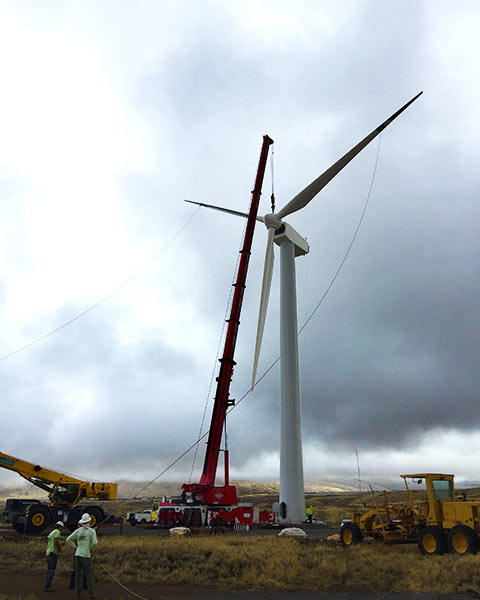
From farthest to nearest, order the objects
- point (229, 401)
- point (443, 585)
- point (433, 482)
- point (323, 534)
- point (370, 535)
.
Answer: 1. point (229, 401)
2. point (323, 534)
3. point (370, 535)
4. point (433, 482)
5. point (443, 585)

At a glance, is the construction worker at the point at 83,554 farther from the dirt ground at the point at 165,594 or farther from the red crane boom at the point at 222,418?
the red crane boom at the point at 222,418

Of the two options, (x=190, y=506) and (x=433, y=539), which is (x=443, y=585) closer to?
(x=433, y=539)

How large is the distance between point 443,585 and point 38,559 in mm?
15129

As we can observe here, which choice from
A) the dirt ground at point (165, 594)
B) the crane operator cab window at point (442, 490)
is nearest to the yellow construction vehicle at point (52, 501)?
the dirt ground at point (165, 594)

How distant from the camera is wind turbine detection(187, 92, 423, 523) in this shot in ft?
112

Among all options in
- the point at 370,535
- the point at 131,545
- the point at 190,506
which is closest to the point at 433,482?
the point at 370,535

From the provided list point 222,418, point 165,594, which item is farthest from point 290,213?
point 165,594

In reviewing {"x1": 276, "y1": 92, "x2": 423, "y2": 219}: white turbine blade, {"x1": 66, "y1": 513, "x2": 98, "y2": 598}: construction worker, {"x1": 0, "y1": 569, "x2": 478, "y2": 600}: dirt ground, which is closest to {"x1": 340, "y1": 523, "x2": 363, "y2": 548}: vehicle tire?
{"x1": 0, "y1": 569, "x2": 478, "y2": 600}: dirt ground

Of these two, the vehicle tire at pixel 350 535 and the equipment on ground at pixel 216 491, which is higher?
the equipment on ground at pixel 216 491

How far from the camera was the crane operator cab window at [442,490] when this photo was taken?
21031mm

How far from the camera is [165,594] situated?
14.4m

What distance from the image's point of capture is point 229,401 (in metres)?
36.7

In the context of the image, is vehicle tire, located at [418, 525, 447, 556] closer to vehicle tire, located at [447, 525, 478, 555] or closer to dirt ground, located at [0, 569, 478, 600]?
vehicle tire, located at [447, 525, 478, 555]

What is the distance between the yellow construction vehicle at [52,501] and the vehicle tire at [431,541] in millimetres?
18858
